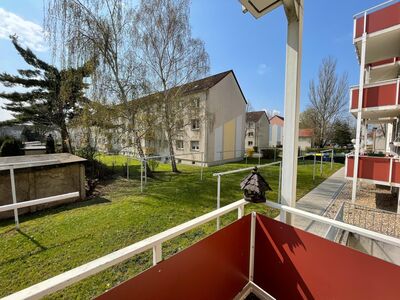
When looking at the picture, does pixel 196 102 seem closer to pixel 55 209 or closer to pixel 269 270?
pixel 55 209

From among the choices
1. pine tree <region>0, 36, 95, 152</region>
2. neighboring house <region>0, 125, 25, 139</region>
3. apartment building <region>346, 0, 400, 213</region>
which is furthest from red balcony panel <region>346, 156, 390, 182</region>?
neighboring house <region>0, 125, 25, 139</region>

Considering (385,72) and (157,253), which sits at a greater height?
(385,72)

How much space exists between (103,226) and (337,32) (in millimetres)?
11715

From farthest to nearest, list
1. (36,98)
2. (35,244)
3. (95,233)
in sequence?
(36,98) → (95,233) → (35,244)

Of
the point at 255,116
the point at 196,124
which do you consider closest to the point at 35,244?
the point at 196,124

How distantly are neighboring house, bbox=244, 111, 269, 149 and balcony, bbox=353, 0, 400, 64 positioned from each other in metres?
23.2

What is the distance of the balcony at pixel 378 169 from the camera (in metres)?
5.57

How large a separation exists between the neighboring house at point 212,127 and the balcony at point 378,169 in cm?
738

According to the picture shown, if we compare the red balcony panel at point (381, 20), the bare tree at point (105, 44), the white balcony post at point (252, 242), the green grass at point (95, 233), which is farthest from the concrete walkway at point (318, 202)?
the bare tree at point (105, 44)

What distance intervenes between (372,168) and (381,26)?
14.2 ft

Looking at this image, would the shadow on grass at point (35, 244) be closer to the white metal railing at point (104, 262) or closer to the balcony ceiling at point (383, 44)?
the white metal railing at point (104, 262)

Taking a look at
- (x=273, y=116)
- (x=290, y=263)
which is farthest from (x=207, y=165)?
(x=273, y=116)

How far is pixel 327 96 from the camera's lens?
24.8 metres

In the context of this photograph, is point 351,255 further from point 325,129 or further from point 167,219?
point 325,129
